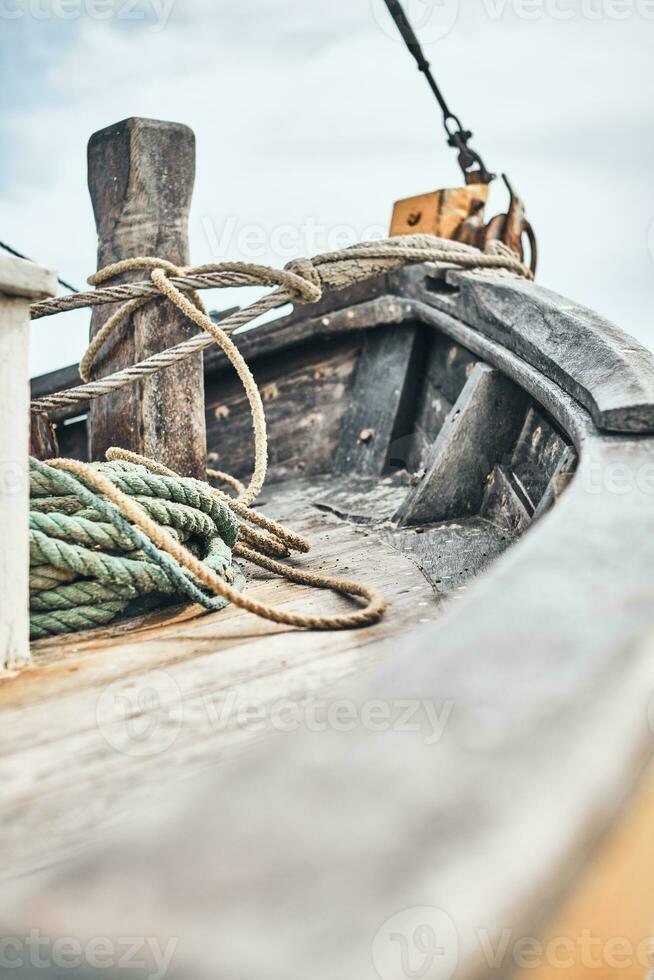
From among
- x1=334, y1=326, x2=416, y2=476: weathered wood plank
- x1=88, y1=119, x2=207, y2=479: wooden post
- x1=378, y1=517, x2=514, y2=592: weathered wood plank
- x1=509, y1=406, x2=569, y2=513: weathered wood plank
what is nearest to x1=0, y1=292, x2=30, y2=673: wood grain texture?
x1=378, y1=517, x2=514, y2=592: weathered wood plank

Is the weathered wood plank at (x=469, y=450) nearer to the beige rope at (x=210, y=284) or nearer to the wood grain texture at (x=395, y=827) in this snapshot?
the beige rope at (x=210, y=284)

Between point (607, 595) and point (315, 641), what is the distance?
62cm

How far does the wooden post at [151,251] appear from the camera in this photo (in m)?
2.19

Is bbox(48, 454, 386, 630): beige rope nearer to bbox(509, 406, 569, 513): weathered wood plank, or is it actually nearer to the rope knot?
bbox(509, 406, 569, 513): weathered wood plank

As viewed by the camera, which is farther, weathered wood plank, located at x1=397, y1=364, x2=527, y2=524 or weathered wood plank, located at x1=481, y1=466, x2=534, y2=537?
weathered wood plank, located at x1=397, y1=364, x2=527, y2=524

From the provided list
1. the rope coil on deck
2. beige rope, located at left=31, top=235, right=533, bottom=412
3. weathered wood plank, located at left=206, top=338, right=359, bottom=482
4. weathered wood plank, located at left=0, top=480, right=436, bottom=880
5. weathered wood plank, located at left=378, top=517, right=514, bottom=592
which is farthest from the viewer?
weathered wood plank, located at left=206, top=338, right=359, bottom=482

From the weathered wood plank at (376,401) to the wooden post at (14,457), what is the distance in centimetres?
177

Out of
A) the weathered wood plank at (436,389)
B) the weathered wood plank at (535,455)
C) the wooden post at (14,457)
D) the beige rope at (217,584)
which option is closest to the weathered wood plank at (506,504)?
the weathered wood plank at (535,455)

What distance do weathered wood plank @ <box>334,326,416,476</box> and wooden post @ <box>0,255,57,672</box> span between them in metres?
1.77

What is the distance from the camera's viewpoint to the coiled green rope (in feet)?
4.23

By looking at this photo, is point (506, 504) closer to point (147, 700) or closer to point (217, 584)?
point (217, 584)

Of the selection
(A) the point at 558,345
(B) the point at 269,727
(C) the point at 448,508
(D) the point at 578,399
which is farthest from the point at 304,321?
(B) the point at 269,727

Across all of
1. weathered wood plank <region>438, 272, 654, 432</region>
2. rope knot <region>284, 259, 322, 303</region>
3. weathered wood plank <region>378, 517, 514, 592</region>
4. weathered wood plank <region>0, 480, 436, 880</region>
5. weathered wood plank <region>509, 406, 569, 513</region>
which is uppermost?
rope knot <region>284, 259, 322, 303</region>

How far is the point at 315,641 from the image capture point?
1158 millimetres
